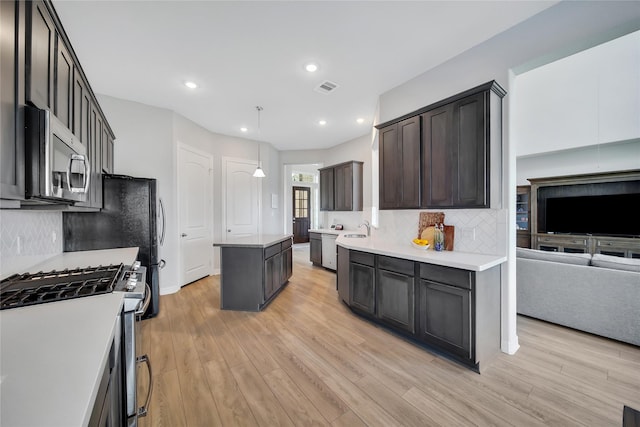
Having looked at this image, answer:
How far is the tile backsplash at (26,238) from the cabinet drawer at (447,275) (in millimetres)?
3038

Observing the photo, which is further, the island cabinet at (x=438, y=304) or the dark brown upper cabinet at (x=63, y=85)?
the island cabinet at (x=438, y=304)

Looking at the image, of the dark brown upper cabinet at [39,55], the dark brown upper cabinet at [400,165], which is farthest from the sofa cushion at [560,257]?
the dark brown upper cabinet at [39,55]

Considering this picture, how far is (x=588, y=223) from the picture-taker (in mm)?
5066

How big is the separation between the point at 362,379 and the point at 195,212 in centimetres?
387

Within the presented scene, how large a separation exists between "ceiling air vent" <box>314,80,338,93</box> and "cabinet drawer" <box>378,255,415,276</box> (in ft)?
7.44

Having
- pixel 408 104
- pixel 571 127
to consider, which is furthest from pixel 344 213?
pixel 571 127

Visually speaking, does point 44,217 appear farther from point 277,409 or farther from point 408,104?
point 408,104

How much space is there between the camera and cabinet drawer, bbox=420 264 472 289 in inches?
77.5

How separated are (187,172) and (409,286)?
3.97 metres

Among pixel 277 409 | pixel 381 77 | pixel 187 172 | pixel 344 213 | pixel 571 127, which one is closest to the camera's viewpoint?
pixel 277 409

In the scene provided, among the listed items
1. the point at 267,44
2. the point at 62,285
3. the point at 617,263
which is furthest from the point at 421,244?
the point at 62,285

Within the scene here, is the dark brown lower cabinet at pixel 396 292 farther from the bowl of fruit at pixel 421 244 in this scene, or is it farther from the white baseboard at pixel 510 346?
the white baseboard at pixel 510 346

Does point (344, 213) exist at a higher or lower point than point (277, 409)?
higher

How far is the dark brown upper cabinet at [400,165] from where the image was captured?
269cm
